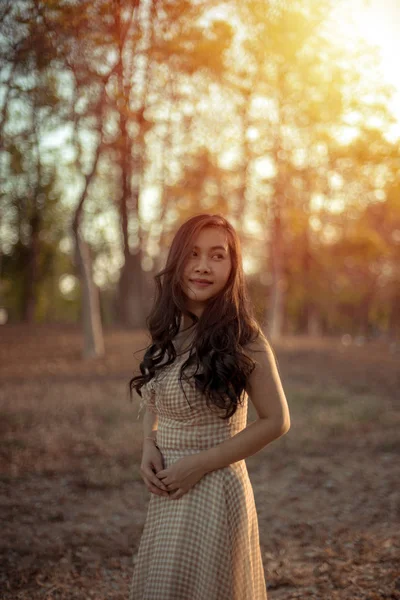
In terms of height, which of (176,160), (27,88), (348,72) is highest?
(348,72)

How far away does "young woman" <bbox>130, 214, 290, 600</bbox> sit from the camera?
197 centimetres

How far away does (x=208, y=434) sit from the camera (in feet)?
6.73

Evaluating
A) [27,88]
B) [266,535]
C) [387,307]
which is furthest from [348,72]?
[387,307]

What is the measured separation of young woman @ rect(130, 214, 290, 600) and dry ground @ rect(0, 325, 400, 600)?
5.05ft

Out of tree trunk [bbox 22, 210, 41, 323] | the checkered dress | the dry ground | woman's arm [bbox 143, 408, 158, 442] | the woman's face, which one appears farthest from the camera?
tree trunk [bbox 22, 210, 41, 323]

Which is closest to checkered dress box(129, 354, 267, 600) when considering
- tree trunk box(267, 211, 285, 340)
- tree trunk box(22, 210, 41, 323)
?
tree trunk box(267, 211, 285, 340)

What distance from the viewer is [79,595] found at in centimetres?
327

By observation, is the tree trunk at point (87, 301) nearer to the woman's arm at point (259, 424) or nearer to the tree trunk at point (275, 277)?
the tree trunk at point (275, 277)

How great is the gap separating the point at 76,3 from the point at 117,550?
433 centimetres

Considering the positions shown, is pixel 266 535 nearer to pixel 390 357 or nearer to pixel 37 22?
pixel 37 22

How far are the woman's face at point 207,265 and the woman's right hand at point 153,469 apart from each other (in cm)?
63

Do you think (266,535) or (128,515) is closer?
(266,535)

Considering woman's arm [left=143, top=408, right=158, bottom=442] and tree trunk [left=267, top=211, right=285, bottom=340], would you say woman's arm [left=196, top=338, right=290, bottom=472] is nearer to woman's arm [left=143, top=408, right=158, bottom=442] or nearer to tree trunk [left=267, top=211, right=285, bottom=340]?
woman's arm [left=143, top=408, right=158, bottom=442]

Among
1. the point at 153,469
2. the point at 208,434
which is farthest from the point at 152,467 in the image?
the point at 208,434
